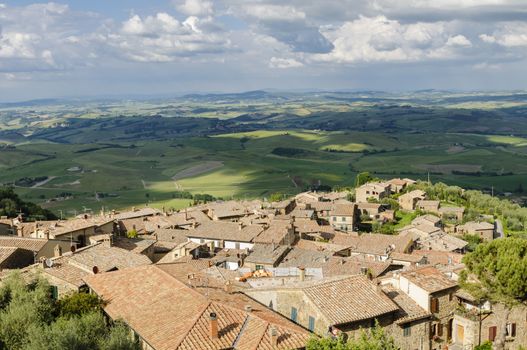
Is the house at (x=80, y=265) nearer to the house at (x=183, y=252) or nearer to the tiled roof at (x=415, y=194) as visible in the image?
the house at (x=183, y=252)

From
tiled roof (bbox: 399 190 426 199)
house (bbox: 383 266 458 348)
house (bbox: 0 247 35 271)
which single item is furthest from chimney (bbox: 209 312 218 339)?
tiled roof (bbox: 399 190 426 199)

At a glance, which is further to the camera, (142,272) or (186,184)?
(186,184)

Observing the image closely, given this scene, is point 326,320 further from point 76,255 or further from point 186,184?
point 186,184

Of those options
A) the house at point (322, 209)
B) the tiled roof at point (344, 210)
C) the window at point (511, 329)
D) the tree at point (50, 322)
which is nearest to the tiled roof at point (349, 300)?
the tree at point (50, 322)

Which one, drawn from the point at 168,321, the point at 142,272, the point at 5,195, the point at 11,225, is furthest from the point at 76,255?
the point at 5,195

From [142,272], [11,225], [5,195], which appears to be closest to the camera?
[142,272]

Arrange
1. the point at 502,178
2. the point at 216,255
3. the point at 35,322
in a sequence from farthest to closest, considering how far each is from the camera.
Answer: the point at 502,178 → the point at 216,255 → the point at 35,322
